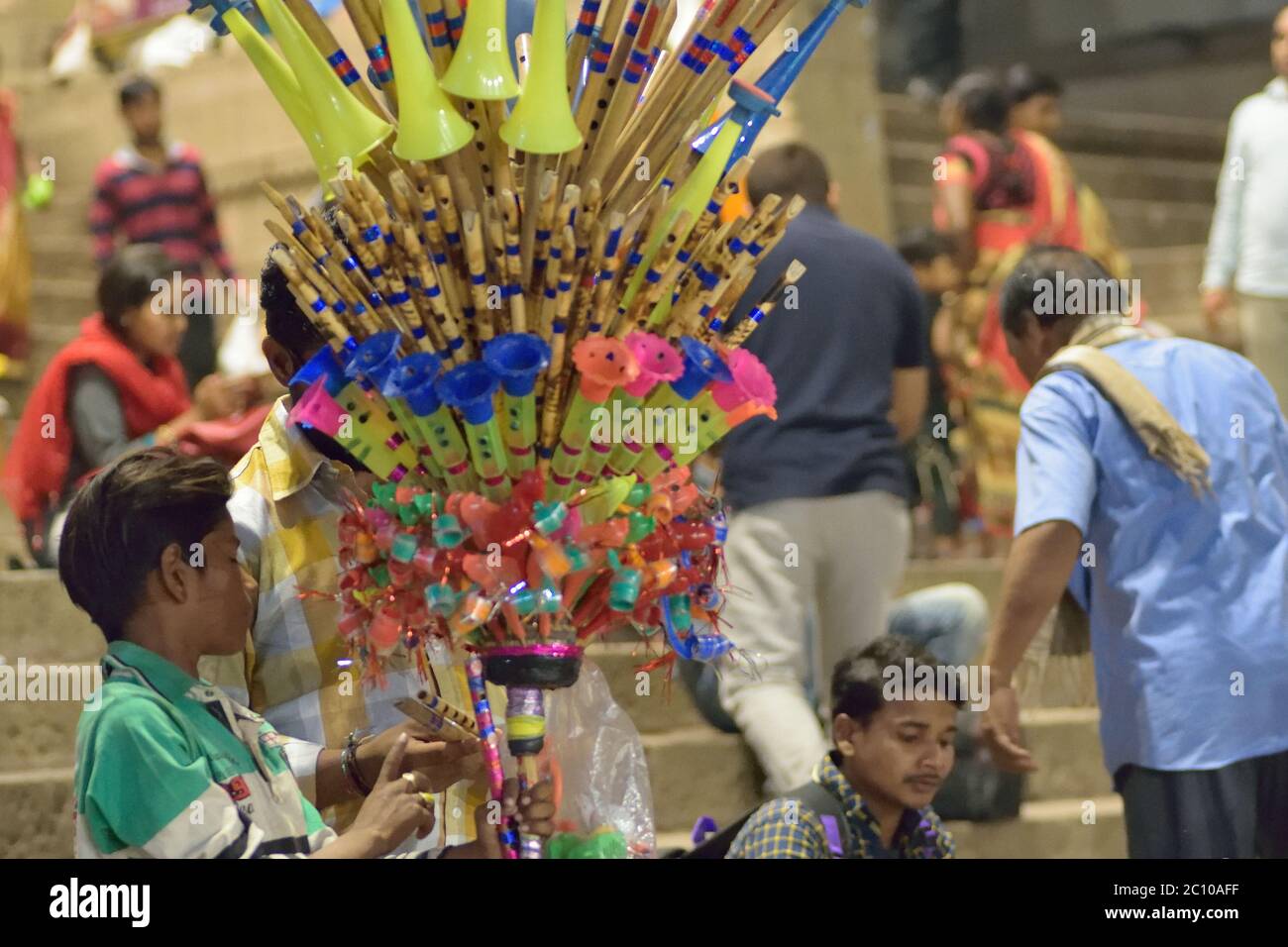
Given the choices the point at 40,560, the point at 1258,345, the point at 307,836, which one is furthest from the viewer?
the point at 1258,345

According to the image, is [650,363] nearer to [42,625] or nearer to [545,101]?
[545,101]

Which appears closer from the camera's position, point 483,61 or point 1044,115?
point 483,61

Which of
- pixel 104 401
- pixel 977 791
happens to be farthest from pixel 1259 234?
pixel 104 401

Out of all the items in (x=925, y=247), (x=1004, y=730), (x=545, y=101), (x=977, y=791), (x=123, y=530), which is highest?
(x=925, y=247)

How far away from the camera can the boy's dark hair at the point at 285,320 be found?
3369 millimetres

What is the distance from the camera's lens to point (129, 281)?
645 cm

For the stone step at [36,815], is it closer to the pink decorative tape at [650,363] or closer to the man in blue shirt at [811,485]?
the man in blue shirt at [811,485]

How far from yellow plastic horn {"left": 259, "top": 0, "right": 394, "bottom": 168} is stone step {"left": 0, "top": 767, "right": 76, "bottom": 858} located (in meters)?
2.85

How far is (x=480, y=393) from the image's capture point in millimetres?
2881

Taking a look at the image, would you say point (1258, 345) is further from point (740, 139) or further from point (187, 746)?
point (187, 746)

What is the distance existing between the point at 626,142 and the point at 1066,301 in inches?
72.5

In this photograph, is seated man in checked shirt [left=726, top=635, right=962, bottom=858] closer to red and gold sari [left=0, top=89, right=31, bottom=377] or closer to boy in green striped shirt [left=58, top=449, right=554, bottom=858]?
boy in green striped shirt [left=58, top=449, right=554, bottom=858]

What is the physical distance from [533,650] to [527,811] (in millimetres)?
226

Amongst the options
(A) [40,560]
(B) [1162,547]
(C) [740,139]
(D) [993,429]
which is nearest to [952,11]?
(D) [993,429]
